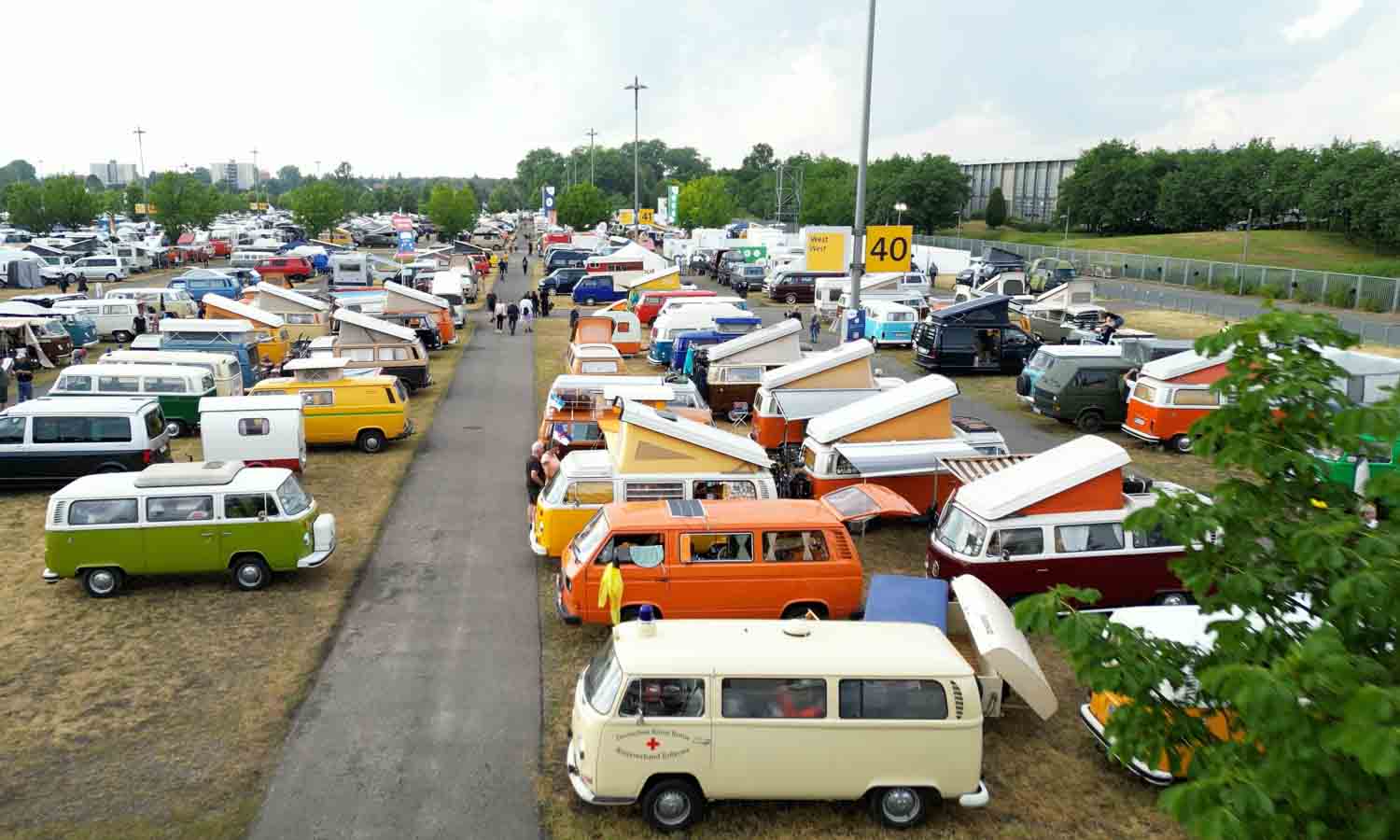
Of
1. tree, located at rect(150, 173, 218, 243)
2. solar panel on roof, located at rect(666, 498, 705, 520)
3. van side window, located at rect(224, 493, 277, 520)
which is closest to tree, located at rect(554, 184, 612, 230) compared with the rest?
tree, located at rect(150, 173, 218, 243)

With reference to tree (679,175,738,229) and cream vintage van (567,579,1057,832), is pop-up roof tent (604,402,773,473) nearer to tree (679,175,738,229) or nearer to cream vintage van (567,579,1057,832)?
cream vintage van (567,579,1057,832)

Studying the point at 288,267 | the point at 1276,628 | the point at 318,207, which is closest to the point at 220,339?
the point at 1276,628

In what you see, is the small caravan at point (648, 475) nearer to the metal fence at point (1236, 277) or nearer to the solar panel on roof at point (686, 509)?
the solar panel on roof at point (686, 509)

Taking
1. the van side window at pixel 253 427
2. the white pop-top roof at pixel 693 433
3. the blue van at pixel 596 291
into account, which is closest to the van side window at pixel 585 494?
the white pop-top roof at pixel 693 433

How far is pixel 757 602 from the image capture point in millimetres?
12148

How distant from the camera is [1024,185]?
377 ft

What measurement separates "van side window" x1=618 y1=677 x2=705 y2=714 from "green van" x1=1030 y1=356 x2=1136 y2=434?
706 inches

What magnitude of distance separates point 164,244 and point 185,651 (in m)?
70.0

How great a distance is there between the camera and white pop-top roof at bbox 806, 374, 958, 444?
16828mm

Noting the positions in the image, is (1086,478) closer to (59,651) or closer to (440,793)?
(440,793)

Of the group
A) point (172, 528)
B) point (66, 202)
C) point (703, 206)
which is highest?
point (703, 206)

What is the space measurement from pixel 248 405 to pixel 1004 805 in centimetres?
1543

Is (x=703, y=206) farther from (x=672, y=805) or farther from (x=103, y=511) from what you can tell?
(x=672, y=805)

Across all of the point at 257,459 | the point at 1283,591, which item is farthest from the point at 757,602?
the point at 257,459
